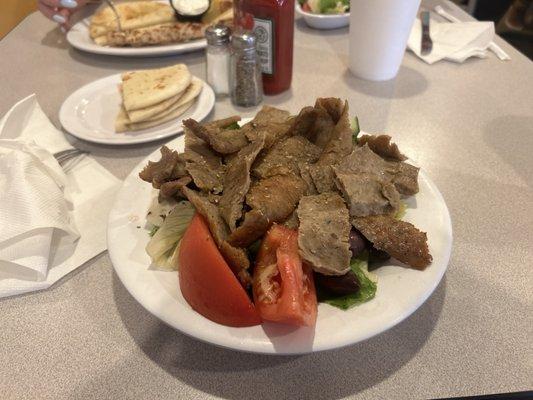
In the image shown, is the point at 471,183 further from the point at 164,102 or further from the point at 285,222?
the point at 164,102

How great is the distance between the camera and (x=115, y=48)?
1.96 m

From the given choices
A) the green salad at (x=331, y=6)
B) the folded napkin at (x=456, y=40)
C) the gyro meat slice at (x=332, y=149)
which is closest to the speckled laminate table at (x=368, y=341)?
the gyro meat slice at (x=332, y=149)

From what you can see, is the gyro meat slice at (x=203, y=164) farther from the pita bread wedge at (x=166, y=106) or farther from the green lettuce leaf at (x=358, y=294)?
the pita bread wedge at (x=166, y=106)

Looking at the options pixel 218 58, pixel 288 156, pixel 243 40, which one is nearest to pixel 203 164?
pixel 288 156

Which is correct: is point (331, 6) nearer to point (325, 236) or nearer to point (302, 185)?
point (302, 185)

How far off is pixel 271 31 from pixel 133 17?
990 millimetres

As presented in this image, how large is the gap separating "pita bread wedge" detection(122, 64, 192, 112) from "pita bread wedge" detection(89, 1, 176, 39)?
604 millimetres

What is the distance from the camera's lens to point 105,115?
1578 mm

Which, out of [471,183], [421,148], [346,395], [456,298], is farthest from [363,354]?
[421,148]

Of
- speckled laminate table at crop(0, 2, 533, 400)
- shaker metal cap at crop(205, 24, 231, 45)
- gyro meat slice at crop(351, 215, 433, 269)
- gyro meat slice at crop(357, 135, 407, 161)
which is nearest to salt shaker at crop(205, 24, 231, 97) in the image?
shaker metal cap at crop(205, 24, 231, 45)

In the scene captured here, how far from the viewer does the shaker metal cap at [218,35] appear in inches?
63.9

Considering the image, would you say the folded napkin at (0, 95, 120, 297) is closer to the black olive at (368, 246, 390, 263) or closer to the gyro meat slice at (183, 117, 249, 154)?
the gyro meat slice at (183, 117, 249, 154)

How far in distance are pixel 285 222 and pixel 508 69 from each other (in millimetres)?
1608

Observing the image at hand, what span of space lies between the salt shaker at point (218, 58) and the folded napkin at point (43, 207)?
2.01 ft
